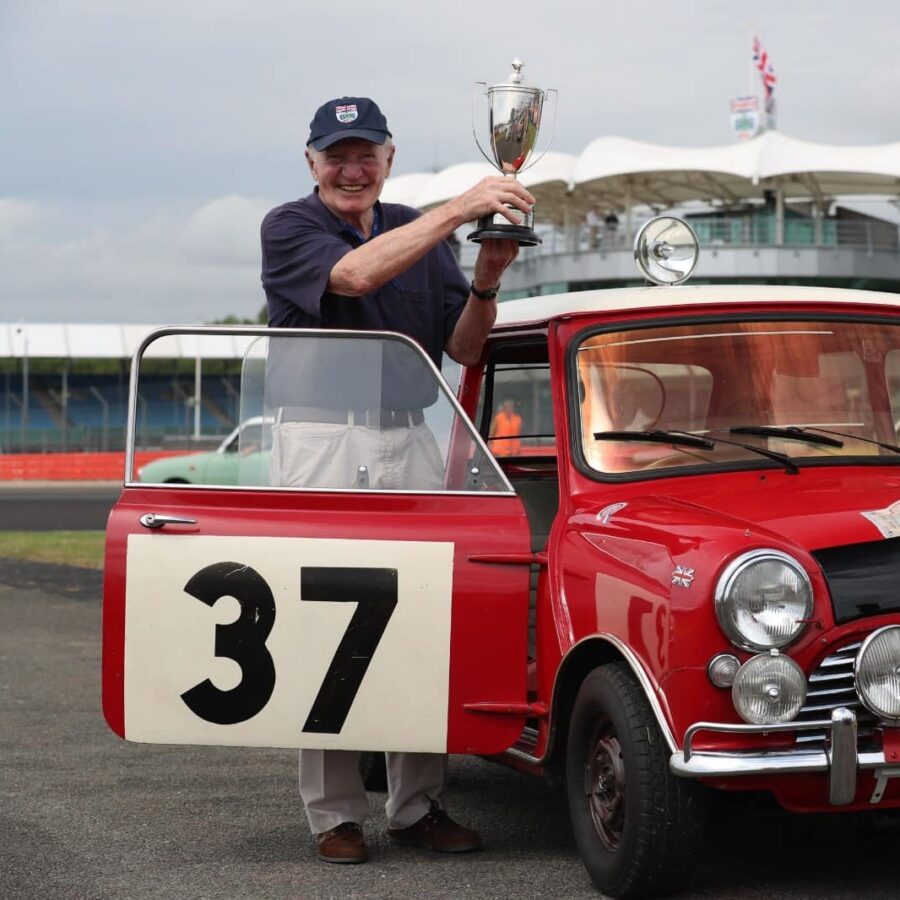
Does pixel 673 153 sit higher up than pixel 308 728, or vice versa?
pixel 673 153

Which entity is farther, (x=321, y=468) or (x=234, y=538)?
(x=321, y=468)

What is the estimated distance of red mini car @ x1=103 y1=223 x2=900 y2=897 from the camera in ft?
13.1

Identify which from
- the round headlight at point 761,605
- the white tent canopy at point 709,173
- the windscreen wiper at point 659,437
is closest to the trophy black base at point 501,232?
the windscreen wiper at point 659,437

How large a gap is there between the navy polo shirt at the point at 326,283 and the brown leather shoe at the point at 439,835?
151 cm

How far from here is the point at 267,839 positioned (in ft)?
17.3

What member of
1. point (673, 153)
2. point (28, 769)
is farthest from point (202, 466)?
point (673, 153)

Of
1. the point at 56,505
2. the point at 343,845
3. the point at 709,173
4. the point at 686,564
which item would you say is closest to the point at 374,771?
the point at 343,845

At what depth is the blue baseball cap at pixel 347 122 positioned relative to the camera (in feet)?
16.8

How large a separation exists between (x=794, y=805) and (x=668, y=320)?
66.2 inches

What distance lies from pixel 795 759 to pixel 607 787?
0.66 metres

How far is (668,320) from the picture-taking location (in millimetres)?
5141

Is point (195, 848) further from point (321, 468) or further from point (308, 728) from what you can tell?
point (321, 468)

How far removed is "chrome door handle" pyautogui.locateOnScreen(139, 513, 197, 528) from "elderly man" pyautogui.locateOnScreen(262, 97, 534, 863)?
41 centimetres

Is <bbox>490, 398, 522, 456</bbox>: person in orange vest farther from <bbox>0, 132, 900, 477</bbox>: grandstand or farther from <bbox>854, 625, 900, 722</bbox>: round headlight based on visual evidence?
<bbox>0, 132, 900, 477</bbox>: grandstand
